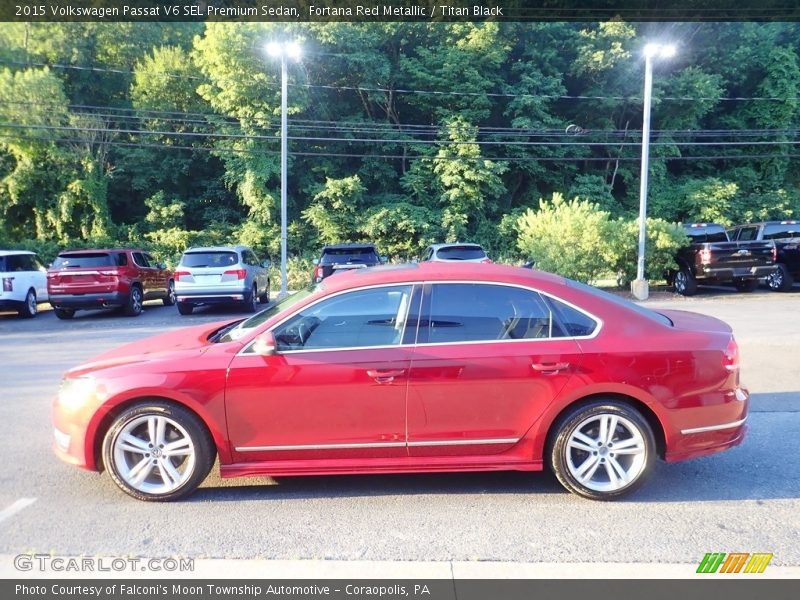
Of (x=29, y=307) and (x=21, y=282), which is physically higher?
(x=21, y=282)

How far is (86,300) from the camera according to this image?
1425cm

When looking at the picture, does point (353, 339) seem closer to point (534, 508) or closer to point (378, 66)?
point (534, 508)

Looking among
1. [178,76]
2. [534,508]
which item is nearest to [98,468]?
[534,508]

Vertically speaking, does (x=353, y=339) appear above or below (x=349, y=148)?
below

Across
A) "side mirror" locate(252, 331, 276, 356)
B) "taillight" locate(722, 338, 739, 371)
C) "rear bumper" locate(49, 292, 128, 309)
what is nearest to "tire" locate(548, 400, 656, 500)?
"taillight" locate(722, 338, 739, 371)

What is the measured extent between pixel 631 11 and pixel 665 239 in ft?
68.9

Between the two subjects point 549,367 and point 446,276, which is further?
point 446,276

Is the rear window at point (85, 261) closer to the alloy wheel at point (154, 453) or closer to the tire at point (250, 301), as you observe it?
the tire at point (250, 301)

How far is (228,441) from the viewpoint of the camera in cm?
395

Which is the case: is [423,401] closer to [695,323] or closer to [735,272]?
[695,323]

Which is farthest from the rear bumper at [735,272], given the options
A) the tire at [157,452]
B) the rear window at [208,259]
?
the tire at [157,452]

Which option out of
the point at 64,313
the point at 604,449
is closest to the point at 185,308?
the point at 64,313

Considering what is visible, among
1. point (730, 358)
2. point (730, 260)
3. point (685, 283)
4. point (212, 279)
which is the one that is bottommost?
point (685, 283)

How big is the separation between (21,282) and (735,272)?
63.6ft
